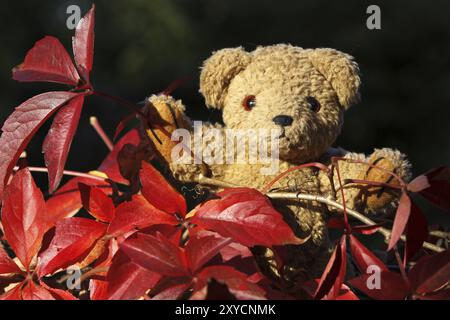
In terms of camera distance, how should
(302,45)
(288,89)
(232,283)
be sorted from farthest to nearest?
1. (302,45)
2. (288,89)
3. (232,283)

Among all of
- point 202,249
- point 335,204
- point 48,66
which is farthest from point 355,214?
point 48,66

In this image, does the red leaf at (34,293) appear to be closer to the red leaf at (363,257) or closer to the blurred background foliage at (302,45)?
the red leaf at (363,257)

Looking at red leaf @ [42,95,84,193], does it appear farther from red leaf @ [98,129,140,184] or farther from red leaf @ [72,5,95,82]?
red leaf @ [98,129,140,184]

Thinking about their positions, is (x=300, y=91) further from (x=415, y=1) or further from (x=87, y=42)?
(x=415, y=1)

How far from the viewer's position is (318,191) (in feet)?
1.73

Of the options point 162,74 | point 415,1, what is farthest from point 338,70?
point 415,1

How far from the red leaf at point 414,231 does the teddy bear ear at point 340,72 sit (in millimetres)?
212

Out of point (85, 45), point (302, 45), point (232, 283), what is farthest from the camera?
point (302, 45)

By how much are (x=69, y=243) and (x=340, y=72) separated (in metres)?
0.29

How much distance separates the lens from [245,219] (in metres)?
0.37

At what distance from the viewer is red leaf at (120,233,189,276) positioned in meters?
0.33

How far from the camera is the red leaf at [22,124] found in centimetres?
38

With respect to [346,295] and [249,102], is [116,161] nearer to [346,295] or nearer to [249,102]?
[249,102]

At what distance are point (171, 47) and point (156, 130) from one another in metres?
2.03
